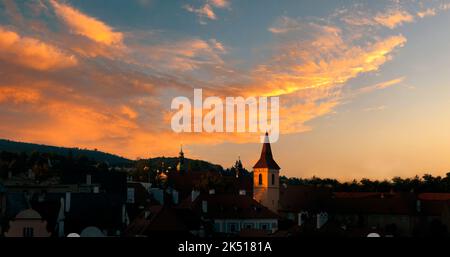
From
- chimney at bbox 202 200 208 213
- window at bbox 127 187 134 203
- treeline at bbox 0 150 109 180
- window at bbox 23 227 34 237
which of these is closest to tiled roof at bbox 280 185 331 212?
chimney at bbox 202 200 208 213

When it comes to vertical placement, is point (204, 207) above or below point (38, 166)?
below

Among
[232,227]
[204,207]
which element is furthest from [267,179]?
[204,207]

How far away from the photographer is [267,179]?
108438 mm

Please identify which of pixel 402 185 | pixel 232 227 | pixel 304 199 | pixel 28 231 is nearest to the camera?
pixel 28 231

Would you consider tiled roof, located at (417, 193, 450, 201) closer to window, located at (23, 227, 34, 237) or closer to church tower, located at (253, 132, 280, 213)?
church tower, located at (253, 132, 280, 213)

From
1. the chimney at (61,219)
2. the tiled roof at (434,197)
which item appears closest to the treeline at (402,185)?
the tiled roof at (434,197)

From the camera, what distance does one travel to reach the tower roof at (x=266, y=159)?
109188mm

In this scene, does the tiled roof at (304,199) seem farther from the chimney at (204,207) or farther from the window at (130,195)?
the window at (130,195)

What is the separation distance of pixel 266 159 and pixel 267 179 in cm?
355

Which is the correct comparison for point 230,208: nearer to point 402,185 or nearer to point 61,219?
point 61,219

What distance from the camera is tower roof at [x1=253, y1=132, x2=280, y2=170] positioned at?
109 m
